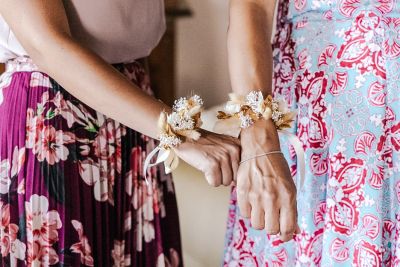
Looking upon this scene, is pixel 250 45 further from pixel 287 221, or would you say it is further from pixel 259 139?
pixel 287 221

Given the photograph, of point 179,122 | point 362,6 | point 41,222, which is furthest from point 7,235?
point 362,6

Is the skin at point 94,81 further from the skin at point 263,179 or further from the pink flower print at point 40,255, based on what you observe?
the pink flower print at point 40,255

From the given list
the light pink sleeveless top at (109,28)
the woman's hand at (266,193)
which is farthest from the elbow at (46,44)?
the woman's hand at (266,193)

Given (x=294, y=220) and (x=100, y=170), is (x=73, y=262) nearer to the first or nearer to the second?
(x=100, y=170)

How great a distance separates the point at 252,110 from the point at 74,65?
0.95 ft

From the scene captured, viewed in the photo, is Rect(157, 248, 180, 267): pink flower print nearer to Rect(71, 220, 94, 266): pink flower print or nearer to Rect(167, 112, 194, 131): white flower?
Rect(71, 220, 94, 266): pink flower print

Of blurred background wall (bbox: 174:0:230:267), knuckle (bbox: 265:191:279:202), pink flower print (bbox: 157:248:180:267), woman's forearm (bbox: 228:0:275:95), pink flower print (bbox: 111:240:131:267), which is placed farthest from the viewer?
blurred background wall (bbox: 174:0:230:267)

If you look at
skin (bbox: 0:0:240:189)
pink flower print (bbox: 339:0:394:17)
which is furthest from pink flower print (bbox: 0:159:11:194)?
pink flower print (bbox: 339:0:394:17)

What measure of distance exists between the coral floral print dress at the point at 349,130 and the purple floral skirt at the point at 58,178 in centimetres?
36

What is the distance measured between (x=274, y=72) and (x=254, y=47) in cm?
17

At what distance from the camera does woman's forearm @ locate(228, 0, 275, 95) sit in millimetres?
983

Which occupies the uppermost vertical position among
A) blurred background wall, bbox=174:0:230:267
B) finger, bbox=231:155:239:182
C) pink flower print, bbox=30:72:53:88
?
blurred background wall, bbox=174:0:230:267

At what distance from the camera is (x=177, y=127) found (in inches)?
33.9

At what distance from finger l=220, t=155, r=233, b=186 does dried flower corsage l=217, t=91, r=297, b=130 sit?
0.22 feet
